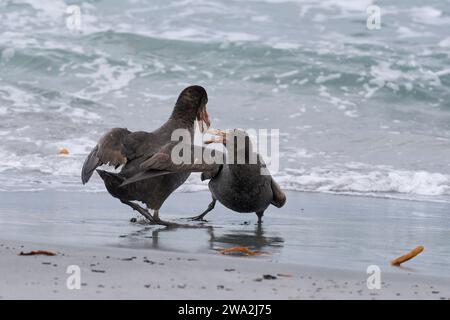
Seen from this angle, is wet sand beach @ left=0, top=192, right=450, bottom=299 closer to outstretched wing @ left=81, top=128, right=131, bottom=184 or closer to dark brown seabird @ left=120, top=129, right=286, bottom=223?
dark brown seabird @ left=120, top=129, right=286, bottom=223

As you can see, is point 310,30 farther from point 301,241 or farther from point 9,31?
point 301,241

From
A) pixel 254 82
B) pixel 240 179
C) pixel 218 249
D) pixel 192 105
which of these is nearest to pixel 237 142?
pixel 240 179

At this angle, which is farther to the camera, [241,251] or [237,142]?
[237,142]

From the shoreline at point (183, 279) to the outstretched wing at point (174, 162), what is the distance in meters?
1.15

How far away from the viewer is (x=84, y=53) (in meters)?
18.7

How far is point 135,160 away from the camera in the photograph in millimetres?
7035

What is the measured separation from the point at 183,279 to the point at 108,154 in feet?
7.68

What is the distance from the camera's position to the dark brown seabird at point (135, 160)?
6.92 metres

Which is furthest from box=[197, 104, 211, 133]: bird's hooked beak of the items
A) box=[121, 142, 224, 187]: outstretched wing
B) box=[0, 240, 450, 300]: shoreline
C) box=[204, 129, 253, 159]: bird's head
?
box=[0, 240, 450, 300]: shoreline

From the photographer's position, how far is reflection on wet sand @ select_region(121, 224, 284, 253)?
6156mm

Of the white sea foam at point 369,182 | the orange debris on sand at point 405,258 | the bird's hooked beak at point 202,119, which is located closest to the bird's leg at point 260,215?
the bird's hooked beak at point 202,119

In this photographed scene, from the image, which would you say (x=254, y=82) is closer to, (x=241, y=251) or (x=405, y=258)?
(x=241, y=251)

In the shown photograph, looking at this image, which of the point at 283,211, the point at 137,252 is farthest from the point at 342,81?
the point at 137,252
